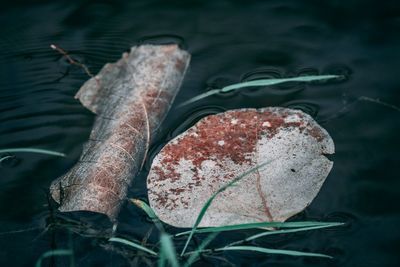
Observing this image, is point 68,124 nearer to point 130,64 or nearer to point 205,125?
point 130,64

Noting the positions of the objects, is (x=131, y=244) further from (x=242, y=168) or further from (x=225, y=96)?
(x=225, y=96)

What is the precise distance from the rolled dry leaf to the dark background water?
6 centimetres

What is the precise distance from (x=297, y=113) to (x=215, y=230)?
1.84 feet

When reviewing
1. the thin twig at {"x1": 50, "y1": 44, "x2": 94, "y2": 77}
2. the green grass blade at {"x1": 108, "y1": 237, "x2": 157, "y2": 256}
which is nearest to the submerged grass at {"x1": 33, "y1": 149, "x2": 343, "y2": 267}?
the green grass blade at {"x1": 108, "y1": 237, "x2": 157, "y2": 256}

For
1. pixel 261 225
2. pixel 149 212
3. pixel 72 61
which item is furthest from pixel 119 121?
pixel 261 225

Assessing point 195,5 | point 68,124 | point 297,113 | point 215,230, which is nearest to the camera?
point 215,230

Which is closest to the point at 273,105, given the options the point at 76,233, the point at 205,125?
the point at 205,125

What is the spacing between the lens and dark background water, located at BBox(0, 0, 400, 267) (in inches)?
57.3

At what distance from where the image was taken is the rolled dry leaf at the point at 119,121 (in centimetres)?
150

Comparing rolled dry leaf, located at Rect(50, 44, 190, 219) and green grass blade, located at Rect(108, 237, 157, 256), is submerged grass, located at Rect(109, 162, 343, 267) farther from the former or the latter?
rolled dry leaf, located at Rect(50, 44, 190, 219)

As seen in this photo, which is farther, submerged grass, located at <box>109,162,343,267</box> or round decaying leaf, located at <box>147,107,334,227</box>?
round decaying leaf, located at <box>147,107,334,227</box>

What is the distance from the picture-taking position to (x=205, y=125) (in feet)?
5.39

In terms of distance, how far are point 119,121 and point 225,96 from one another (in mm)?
479

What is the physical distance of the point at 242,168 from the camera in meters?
1.50
